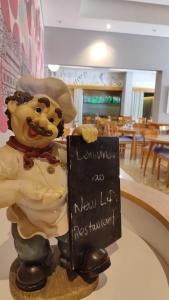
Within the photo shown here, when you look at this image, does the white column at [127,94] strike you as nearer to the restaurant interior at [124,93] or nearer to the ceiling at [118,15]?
the restaurant interior at [124,93]

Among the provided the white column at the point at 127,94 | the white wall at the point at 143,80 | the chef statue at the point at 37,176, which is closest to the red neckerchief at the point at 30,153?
the chef statue at the point at 37,176

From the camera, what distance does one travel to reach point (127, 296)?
626mm

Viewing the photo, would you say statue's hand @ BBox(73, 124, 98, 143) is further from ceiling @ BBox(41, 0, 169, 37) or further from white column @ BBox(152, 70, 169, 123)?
white column @ BBox(152, 70, 169, 123)

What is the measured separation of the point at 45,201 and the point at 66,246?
0.70ft

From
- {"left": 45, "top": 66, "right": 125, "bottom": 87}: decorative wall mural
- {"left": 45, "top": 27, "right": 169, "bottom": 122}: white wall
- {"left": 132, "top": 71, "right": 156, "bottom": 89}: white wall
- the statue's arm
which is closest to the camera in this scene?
the statue's arm

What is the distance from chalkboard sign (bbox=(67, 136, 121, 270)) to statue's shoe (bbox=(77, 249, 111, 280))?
17 mm

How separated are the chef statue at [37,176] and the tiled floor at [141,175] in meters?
2.93

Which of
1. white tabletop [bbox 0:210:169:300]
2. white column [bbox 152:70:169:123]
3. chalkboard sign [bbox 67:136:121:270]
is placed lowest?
white tabletop [bbox 0:210:169:300]

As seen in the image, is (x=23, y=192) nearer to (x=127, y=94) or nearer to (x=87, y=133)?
(x=87, y=133)

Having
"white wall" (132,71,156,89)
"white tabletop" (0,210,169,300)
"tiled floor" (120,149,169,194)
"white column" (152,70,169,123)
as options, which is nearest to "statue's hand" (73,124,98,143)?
"white tabletop" (0,210,169,300)

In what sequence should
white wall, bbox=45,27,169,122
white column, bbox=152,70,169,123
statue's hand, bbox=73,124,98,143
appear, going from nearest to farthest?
statue's hand, bbox=73,124,98,143 < white wall, bbox=45,27,169,122 < white column, bbox=152,70,169,123

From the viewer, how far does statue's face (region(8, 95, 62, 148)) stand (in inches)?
19.6

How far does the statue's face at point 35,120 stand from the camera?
50cm

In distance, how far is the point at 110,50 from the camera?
17.1 feet
